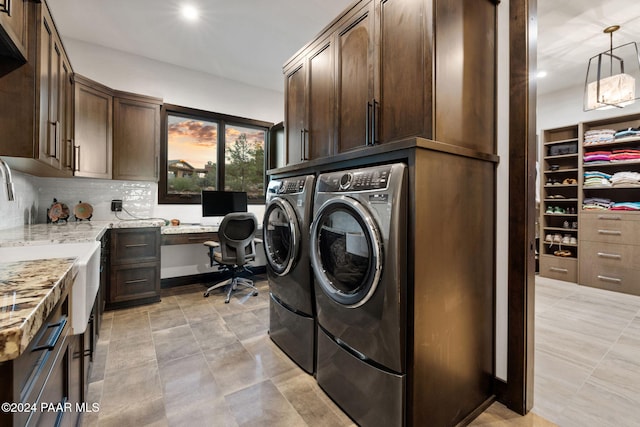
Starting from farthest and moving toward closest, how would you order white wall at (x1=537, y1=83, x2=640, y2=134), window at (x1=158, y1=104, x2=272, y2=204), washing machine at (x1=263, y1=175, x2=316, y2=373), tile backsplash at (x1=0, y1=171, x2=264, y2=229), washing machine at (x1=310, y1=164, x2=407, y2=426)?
white wall at (x1=537, y1=83, x2=640, y2=134)
window at (x1=158, y1=104, x2=272, y2=204)
tile backsplash at (x1=0, y1=171, x2=264, y2=229)
washing machine at (x1=263, y1=175, x2=316, y2=373)
washing machine at (x1=310, y1=164, x2=407, y2=426)

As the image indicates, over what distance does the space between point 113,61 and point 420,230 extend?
13.3 feet

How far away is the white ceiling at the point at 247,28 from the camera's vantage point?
2.59 metres

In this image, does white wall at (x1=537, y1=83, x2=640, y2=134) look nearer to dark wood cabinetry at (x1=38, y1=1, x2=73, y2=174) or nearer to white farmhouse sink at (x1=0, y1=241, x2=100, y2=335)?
white farmhouse sink at (x1=0, y1=241, x2=100, y2=335)

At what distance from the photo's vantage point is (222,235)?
3.21 meters

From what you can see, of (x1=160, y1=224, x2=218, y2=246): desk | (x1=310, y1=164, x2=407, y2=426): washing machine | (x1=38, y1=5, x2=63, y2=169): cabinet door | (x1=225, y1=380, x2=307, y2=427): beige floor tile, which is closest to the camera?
(x1=310, y1=164, x2=407, y2=426): washing machine

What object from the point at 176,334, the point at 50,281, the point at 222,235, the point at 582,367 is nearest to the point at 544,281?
the point at 582,367

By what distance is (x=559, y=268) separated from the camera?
4180 mm

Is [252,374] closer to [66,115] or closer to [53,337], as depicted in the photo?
[53,337]

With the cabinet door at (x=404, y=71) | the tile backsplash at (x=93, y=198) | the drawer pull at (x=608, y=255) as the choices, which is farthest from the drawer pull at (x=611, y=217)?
the tile backsplash at (x=93, y=198)

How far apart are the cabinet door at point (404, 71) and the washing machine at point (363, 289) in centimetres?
27

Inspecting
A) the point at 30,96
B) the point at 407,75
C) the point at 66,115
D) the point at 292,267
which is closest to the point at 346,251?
the point at 292,267

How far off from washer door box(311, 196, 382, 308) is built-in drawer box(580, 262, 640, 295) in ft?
13.6

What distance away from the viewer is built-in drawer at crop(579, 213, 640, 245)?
138 inches

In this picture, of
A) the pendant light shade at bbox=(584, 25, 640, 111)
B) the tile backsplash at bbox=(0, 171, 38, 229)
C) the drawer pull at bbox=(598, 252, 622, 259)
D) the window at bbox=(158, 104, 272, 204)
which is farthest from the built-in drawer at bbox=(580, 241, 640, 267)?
the tile backsplash at bbox=(0, 171, 38, 229)
